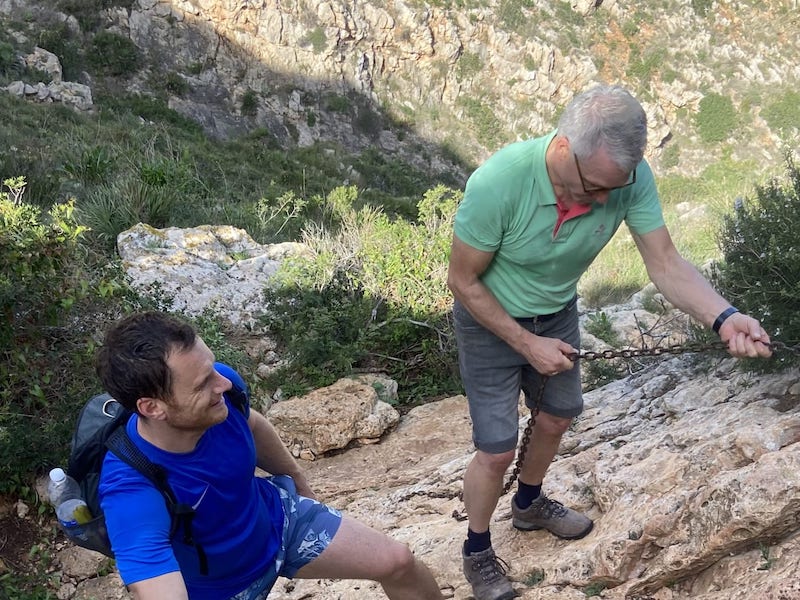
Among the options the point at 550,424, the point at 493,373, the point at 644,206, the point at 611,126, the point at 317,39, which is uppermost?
the point at 611,126

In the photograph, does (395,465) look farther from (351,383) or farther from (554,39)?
(554,39)

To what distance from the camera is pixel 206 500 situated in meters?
1.92

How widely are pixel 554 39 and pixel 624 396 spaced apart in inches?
1411

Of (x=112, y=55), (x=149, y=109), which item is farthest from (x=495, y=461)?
(x=112, y=55)

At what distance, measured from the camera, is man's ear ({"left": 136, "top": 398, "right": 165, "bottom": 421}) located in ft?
5.74

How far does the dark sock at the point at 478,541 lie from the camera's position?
262 cm

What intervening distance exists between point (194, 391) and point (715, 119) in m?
37.6

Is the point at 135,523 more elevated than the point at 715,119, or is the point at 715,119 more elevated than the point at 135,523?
the point at 135,523

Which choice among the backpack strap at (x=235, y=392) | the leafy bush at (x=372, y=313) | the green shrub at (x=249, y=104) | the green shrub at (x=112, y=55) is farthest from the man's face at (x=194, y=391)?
the green shrub at (x=249, y=104)

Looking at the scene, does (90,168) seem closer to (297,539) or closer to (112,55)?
(297,539)

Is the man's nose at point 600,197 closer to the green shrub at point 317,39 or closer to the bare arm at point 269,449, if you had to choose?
the bare arm at point 269,449

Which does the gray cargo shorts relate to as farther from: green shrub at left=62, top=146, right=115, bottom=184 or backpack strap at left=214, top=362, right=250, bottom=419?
green shrub at left=62, top=146, right=115, bottom=184

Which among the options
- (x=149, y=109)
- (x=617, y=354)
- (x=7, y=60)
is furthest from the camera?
(x=149, y=109)

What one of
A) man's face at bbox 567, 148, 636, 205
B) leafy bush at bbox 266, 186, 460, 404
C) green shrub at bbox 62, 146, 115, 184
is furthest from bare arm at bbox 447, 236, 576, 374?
green shrub at bbox 62, 146, 115, 184
